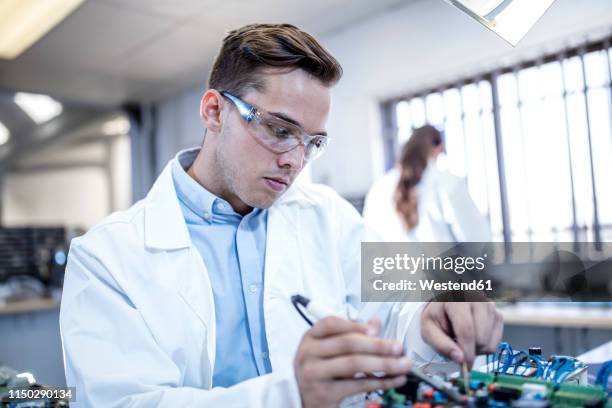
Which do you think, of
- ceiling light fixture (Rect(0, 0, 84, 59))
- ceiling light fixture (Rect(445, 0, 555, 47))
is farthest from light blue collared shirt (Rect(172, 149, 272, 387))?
ceiling light fixture (Rect(0, 0, 84, 59))

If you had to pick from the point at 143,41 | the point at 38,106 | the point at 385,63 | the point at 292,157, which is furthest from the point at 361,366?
the point at 38,106

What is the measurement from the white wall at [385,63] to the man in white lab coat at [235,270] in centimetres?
202

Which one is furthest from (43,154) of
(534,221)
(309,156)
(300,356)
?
(300,356)

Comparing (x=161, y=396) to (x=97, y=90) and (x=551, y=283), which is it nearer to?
(x=551, y=283)

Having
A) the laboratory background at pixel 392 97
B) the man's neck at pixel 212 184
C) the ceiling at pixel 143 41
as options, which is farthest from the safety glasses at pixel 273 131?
the ceiling at pixel 143 41

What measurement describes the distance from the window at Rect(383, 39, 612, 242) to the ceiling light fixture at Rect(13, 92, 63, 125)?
12.2 feet

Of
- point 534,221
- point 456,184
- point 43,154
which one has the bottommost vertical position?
point 534,221

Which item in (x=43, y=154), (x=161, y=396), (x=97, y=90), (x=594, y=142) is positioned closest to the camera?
(x=161, y=396)

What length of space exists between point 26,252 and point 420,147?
3.12 meters

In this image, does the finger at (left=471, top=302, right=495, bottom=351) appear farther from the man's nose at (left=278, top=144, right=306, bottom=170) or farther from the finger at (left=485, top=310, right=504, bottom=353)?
the man's nose at (left=278, top=144, right=306, bottom=170)

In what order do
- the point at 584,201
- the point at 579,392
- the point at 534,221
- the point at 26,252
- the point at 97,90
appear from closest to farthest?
the point at 579,392 → the point at 584,201 → the point at 534,221 → the point at 26,252 → the point at 97,90

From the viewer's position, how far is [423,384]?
71cm

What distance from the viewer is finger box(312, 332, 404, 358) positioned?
63 centimetres

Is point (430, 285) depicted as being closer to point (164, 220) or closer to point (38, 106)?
point (164, 220)
